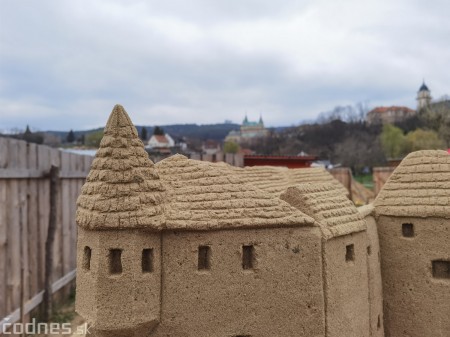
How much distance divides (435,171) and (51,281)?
11346 mm

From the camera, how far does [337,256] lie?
698 centimetres

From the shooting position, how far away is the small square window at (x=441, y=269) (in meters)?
8.29

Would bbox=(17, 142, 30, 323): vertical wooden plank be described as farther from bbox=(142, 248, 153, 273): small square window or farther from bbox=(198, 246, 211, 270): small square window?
bbox=(198, 246, 211, 270): small square window

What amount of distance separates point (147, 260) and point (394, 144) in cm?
5425

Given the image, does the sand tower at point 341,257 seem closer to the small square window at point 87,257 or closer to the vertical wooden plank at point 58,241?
the small square window at point 87,257

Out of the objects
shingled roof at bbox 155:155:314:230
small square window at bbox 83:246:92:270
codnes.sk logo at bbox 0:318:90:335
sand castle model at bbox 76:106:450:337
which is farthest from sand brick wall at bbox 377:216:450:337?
codnes.sk logo at bbox 0:318:90:335

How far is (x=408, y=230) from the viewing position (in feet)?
28.6

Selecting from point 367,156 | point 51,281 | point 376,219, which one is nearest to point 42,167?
point 51,281

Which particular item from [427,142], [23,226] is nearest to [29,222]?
[23,226]

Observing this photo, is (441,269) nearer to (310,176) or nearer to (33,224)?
(310,176)

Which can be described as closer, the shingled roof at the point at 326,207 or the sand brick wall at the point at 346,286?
the sand brick wall at the point at 346,286

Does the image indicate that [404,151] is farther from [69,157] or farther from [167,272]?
[167,272]

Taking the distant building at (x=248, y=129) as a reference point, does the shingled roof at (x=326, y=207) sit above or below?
below

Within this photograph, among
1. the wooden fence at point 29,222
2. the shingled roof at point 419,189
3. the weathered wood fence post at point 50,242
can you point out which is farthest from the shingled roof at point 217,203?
the weathered wood fence post at point 50,242
